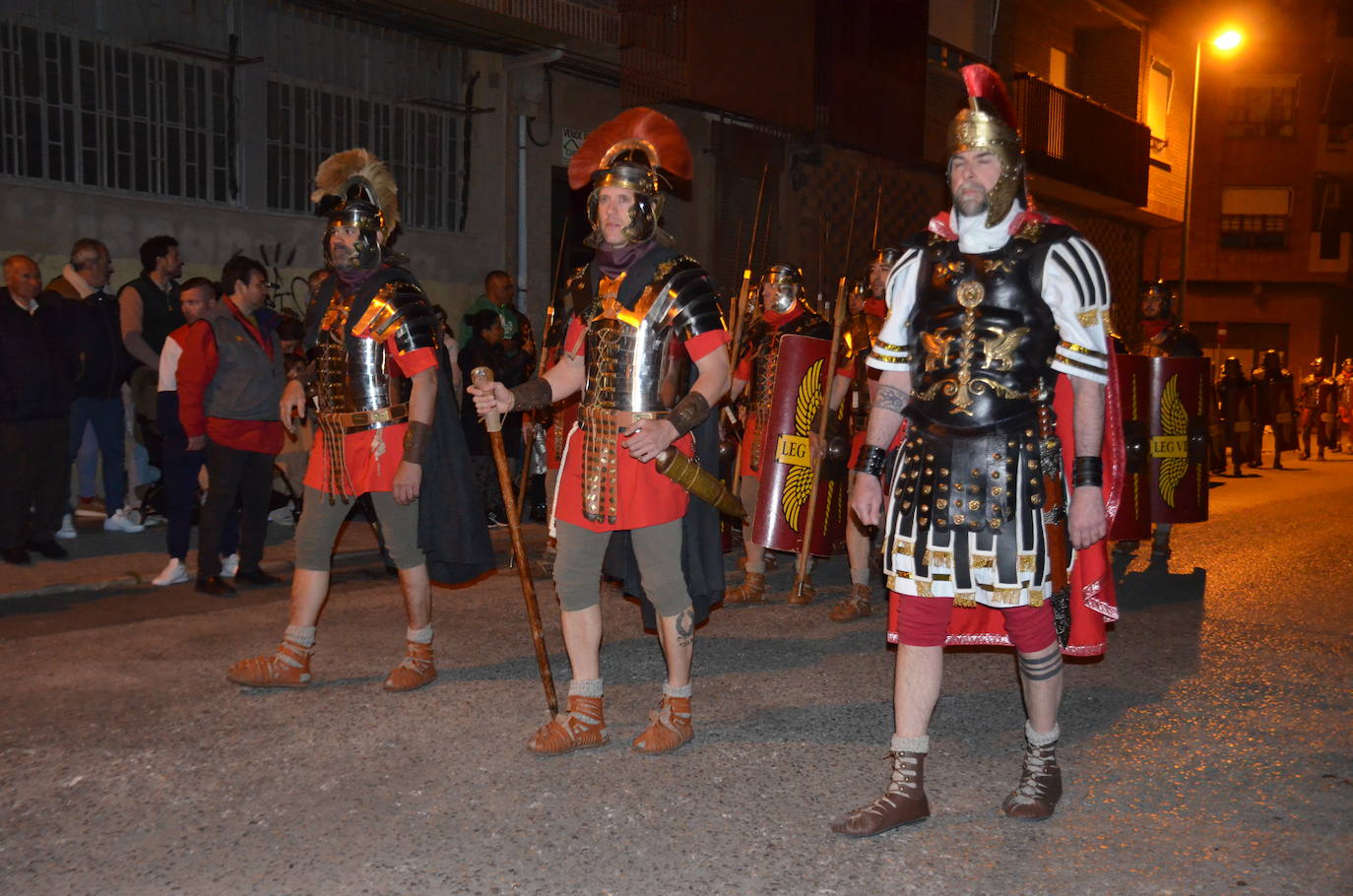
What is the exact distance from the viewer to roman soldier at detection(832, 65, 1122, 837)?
3656 millimetres

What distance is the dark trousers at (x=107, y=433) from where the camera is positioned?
29.8 ft

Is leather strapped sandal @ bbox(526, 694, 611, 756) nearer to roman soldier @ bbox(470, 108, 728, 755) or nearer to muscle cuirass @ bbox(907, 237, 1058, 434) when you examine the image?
roman soldier @ bbox(470, 108, 728, 755)

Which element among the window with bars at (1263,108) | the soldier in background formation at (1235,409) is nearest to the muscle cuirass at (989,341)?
the soldier in background formation at (1235,409)

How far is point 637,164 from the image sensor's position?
14.2ft

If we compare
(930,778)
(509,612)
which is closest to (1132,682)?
(930,778)

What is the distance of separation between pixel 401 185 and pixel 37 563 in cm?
699

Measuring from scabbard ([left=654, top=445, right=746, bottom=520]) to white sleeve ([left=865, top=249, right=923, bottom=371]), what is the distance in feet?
2.64

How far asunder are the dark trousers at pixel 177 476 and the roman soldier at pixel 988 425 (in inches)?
204

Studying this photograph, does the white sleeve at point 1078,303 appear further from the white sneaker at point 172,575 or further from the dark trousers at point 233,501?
the white sneaker at point 172,575

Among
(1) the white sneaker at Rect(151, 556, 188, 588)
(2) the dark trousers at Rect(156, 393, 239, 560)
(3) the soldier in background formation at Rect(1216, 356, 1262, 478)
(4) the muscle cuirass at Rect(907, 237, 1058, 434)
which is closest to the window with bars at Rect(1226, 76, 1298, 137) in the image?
(3) the soldier in background formation at Rect(1216, 356, 1262, 478)

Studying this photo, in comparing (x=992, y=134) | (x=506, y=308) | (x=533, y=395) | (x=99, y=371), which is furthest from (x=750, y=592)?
(x=99, y=371)

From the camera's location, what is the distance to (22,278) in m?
8.11

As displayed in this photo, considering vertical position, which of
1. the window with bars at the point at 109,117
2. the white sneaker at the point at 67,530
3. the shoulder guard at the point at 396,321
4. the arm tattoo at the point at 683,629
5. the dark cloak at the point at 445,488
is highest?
the window with bars at the point at 109,117

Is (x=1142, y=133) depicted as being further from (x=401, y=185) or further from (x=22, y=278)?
(x=22, y=278)
